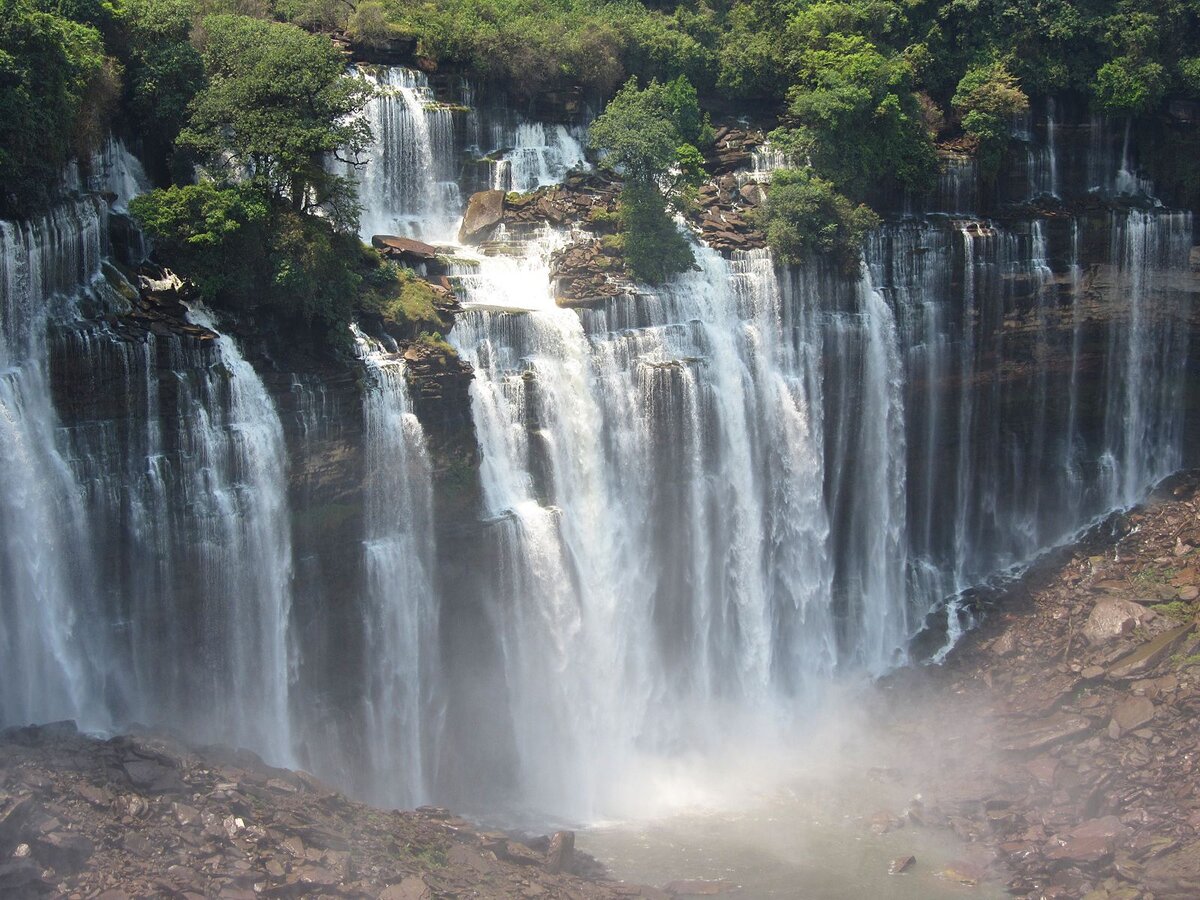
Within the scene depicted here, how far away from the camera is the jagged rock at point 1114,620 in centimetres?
4456

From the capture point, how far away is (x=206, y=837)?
29062 millimetres

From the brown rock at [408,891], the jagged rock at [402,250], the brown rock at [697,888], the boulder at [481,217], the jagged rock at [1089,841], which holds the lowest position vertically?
the jagged rock at [1089,841]

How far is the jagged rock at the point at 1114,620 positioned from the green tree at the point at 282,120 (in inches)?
1094

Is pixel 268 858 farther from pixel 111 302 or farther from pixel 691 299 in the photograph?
pixel 691 299

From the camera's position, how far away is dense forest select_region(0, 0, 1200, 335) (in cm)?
3644

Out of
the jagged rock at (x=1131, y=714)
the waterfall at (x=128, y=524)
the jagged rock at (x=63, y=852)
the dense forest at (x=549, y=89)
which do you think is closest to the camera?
the jagged rock at (x=63, y=852)

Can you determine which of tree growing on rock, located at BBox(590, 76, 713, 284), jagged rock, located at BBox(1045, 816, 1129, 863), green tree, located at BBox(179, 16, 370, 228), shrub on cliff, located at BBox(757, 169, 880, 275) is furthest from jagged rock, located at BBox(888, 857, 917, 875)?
green tree, located at BBox(179, 16, 370, 228)

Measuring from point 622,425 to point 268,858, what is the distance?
18102 mm

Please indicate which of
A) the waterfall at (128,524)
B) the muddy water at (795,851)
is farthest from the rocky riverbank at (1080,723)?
the waterfall at (128,524)

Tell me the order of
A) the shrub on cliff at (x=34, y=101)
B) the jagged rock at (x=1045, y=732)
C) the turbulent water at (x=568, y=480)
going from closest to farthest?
the shrub on cliff at (x=34, y=101) → the turbulent water at (x=568, y=480) → the jagged rock at (x=1045, y=732)

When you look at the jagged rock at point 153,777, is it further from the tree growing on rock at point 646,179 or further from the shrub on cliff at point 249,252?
the tree growing on rock at point 646,179

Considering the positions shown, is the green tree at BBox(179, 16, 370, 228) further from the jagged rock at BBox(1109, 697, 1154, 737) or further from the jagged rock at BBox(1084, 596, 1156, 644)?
the jagged rock at BBox(1109, 697, 1154, 737)

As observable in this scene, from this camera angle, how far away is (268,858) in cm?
2912

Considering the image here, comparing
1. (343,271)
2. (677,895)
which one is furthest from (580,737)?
(343,271)
